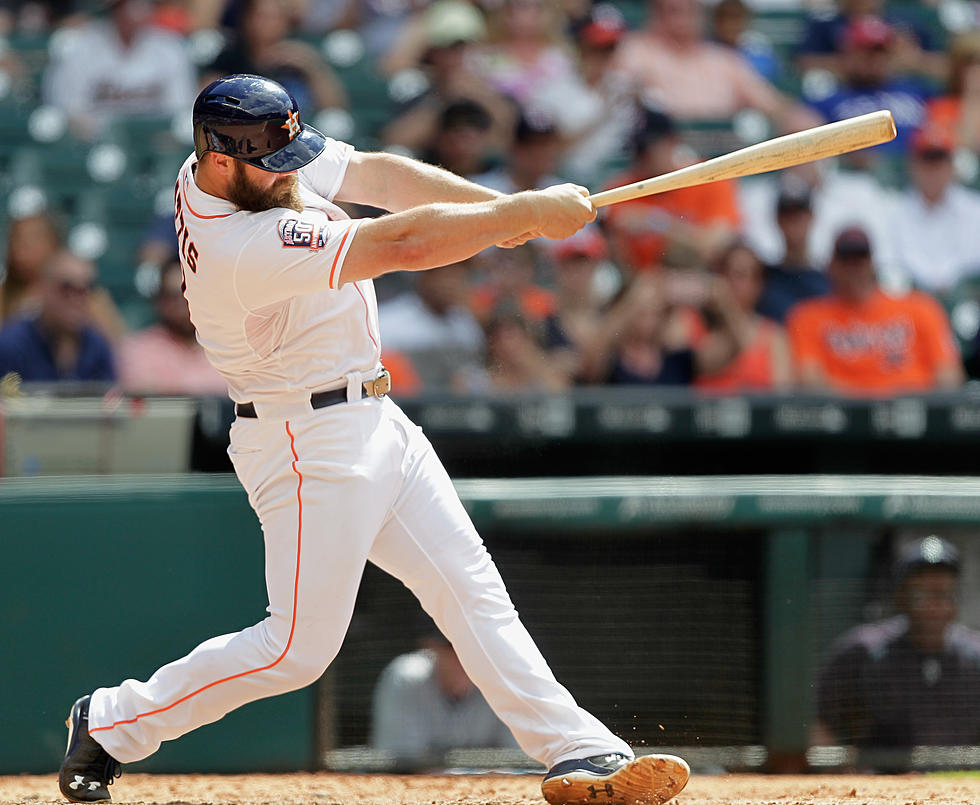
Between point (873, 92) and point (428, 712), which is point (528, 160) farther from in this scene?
A: point (428, 712)

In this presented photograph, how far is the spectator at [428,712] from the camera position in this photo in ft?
13.7

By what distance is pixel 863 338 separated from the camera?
5586 millimetres

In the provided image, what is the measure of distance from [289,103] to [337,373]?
0.59 m

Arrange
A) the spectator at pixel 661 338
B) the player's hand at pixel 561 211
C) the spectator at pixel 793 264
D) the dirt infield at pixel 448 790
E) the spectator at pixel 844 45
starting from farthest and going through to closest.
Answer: the spectator at pixel 844 45 < the spectator at pixel 793 264 < the spectator at pixel 661 338 < the dirt infield at pixel 448 790 < the player's hand at pixel 561 211

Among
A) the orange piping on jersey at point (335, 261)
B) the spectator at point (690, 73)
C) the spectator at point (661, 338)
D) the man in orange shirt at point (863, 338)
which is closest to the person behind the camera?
the orange piping on jersey at point (335, 261)

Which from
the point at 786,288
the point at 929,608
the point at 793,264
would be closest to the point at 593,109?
the point at 793,264

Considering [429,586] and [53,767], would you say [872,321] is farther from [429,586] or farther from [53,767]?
[53,767]

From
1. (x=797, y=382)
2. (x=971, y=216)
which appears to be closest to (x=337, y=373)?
(x=797, y=382)

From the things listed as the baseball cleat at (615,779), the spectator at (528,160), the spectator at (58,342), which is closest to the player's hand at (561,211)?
the baseball cleat at (615,779)

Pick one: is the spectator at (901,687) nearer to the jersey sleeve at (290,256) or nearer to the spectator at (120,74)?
the jersey sleeve at (290,256)

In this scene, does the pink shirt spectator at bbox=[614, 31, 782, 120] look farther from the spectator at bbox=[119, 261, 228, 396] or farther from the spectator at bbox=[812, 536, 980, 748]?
the spectator at bbox=[812, 536, 980, 748]

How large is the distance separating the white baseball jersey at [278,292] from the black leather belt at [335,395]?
0.02 meters

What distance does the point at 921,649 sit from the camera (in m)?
4.21

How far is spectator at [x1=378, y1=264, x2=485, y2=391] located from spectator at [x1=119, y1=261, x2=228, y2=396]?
71 cm
